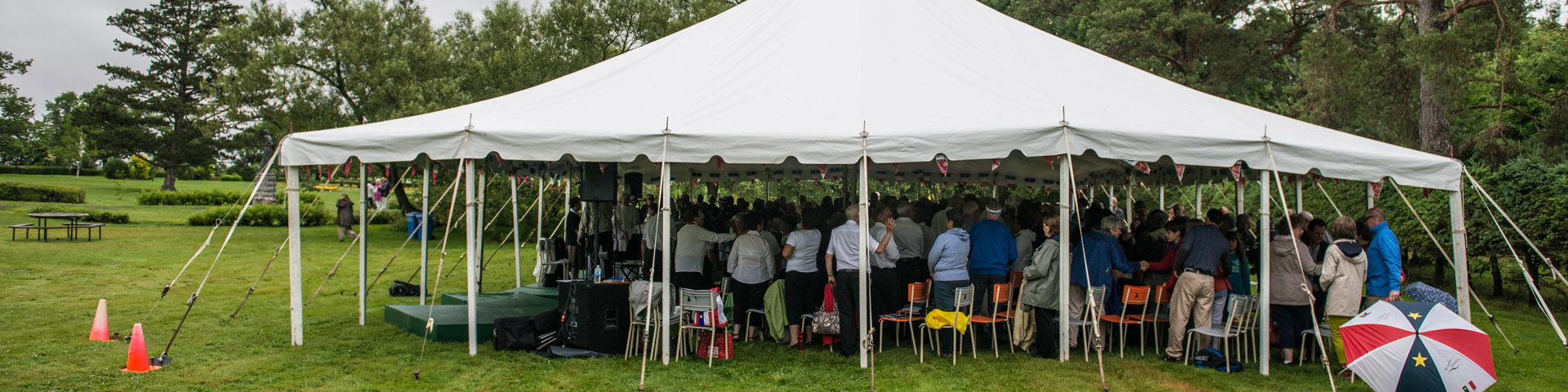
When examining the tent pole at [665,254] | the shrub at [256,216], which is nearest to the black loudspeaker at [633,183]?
the tent pole at [665,254]

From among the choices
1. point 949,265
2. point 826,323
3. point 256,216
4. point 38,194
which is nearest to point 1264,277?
point 949,265

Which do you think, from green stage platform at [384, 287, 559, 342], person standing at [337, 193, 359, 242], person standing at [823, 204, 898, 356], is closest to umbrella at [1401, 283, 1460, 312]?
person standing at [823, 204, 898, 356]

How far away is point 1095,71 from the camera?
8.55 meters

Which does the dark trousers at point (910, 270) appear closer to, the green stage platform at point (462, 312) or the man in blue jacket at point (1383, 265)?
the man in blue jacket at point (1383, 265)

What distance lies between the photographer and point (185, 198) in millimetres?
33844

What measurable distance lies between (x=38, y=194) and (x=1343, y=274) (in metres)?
37.6

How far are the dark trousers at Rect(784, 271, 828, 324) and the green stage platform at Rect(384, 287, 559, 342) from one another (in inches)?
106

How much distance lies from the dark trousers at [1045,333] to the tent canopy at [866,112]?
1335 millimetres

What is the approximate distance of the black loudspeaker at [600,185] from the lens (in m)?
9.37

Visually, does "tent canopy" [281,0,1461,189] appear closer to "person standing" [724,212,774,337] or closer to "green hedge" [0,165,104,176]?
"person standing" [724,212,774,337]

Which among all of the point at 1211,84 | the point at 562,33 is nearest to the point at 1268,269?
the point at 1211,84

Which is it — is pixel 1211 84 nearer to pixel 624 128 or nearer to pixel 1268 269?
pixel 1268 269

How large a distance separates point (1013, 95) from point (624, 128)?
10.2ft

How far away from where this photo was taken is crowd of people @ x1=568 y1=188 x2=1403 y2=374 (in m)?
6.79
